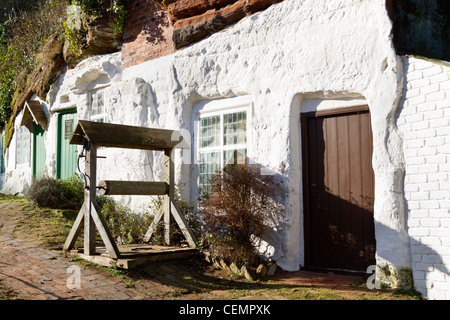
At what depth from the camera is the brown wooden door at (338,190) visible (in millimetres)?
6102

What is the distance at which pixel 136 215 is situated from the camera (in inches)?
333

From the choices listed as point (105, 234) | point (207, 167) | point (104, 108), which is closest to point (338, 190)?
point (207, 167)

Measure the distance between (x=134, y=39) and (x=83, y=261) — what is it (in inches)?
196

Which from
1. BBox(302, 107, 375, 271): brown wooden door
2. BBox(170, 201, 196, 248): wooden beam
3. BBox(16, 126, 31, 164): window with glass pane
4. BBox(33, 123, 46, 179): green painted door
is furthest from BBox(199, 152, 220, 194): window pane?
BBox(16, 126, 31, 164): window with glass pane

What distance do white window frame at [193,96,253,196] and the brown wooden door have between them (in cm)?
97

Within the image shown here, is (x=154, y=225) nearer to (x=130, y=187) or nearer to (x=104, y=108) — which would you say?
(x=130, y=187)

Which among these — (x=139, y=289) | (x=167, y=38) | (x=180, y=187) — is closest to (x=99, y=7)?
(x=167, y=38)

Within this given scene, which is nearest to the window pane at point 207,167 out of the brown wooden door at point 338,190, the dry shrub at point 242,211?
the dry shrub at point 242,211

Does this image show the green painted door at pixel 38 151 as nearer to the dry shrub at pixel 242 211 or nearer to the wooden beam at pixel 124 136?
the wooden beam at pixel 124 136

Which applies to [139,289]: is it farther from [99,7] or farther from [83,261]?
[99,7]

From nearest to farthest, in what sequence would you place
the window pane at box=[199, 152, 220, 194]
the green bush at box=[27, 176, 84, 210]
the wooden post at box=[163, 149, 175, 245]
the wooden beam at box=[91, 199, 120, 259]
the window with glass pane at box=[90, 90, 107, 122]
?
the wooden beam at box=[91, 199, 120, 259]
the wooden post at box=[163, 149, 175, 245]
the window pane at box=[199, 152, 220, 194]
the green bush at box=[27, 176, 84, 210]
the window with glass pane at box=[90, 90, 107, 122]

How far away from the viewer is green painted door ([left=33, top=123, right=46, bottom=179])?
12141mm

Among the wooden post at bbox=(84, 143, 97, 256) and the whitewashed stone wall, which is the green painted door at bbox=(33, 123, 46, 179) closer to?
the whitewashed stone wall

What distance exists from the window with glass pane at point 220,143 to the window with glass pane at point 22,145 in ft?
22.4
